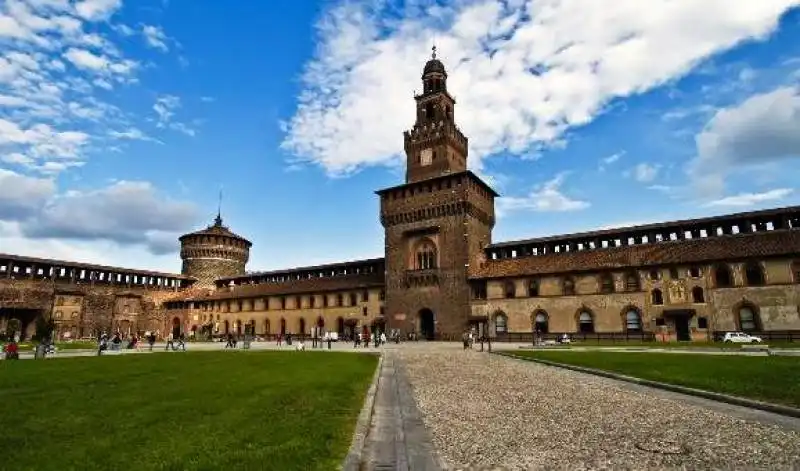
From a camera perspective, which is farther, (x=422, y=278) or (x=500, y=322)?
(x=422, y=278)

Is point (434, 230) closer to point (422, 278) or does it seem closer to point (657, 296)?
point (422, 278)

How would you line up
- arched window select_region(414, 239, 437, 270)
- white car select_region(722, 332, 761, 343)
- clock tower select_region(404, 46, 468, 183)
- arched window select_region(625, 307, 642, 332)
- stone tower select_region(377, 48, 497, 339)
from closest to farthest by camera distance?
1. white car select_region(722, 332, 761, 343)
2. arched window select_region(625, 307, 642, 332)
3. stone tower select_region(377, 48, 497, 339)
4. arched window select_region(414, 239, 437, 270)
5. clock tower select_region(404, 46, 468, 183)

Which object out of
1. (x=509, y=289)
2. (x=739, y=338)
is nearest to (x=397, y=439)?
(x=739, y=338)

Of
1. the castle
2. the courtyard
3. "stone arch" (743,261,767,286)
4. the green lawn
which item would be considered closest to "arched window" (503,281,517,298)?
the castle

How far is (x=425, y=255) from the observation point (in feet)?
176

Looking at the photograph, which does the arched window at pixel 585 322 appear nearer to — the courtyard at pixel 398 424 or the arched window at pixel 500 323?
the arched window at pixel 500 323

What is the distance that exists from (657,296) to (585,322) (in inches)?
250

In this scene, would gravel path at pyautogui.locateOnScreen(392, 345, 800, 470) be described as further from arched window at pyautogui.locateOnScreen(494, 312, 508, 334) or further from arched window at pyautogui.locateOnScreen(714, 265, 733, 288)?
arched window at pyautogui.locateOnScreen(494, 312, 508, 334)

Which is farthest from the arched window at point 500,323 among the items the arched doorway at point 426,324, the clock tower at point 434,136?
the clock tower at point 434,136

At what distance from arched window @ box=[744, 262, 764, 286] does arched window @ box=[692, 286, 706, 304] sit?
127 inches

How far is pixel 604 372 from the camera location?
56.0ft

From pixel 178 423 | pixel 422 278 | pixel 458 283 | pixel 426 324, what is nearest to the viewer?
pixel 178 423

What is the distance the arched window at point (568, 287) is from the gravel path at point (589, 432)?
32.5 metres

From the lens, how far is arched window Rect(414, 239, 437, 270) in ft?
174
